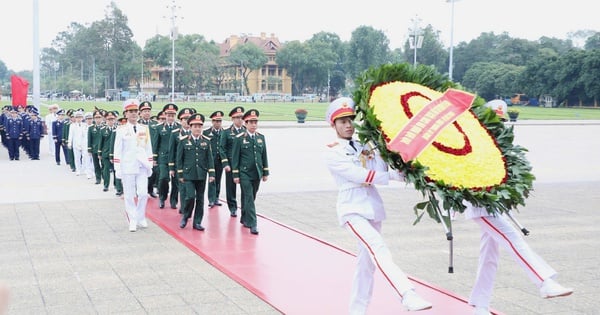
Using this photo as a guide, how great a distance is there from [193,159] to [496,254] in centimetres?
517

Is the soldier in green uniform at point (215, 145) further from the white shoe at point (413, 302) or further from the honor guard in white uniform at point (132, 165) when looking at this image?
the white shoe at point (413, 302)

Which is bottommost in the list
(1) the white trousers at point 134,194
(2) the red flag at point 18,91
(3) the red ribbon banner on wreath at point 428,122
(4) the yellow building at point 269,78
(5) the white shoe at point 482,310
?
(5) the white shoe at point 482,310

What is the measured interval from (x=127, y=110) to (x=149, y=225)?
1.73m

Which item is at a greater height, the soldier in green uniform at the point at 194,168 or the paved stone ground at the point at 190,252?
the soldier in green uniform at the point at 194,168

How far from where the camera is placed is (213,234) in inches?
359

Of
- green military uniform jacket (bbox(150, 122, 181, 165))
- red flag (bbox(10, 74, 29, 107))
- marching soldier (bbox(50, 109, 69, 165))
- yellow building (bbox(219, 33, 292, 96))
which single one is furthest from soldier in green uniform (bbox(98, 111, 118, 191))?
yellow building (bbox(219, 33, 292, 96))

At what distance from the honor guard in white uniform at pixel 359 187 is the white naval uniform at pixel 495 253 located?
674 millimetres

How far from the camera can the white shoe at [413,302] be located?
4.32m

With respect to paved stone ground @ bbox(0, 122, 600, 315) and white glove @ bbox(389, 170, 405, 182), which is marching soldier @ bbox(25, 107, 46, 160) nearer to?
paved stone ground @ bbox(0, 122, 600, 315)

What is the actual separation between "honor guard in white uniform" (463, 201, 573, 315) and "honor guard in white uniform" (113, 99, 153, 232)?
551 centimetres

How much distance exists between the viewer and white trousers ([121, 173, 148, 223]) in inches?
370

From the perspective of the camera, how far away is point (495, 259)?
5.30m

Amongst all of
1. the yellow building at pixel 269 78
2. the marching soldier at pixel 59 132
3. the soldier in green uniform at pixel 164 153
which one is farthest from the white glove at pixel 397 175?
the yellow building at pixel 269 78

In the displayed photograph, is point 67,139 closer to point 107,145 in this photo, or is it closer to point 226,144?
point 107,145
